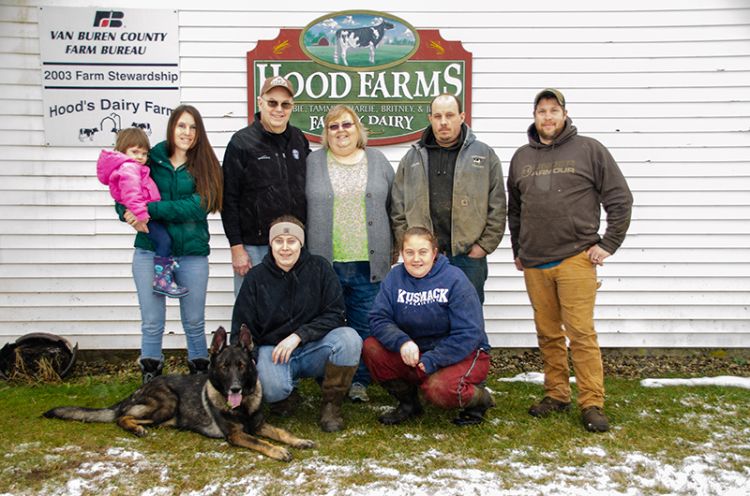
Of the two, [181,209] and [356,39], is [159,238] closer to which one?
[181,209]

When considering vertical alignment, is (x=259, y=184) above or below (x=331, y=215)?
above

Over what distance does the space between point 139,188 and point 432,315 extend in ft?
6.89

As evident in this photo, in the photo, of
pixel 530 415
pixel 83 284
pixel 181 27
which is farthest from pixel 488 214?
pixel 83 284

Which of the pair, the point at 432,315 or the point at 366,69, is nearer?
the point at 432,315

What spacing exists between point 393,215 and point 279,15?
2.43 meters

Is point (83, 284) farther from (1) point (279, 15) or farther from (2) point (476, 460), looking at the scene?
(2) point (476, 460)

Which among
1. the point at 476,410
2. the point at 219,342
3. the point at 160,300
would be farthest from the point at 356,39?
the point at 476,410

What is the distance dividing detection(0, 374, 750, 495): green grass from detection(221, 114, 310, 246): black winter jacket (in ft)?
4.40

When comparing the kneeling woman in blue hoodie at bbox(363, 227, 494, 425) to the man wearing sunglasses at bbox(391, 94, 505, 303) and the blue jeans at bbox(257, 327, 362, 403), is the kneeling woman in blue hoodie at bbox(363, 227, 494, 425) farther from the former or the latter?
the man wearing sunglasses at bbox(391, 94, 505, 303)

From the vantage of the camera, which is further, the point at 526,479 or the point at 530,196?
the point at 530,196

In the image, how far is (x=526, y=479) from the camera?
3.14 m

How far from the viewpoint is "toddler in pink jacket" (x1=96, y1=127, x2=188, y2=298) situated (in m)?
3.94

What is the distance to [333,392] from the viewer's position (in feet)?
12.5

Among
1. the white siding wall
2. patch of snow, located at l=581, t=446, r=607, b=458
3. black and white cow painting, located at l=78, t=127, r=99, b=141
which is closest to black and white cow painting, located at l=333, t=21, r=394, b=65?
the white siding wall
